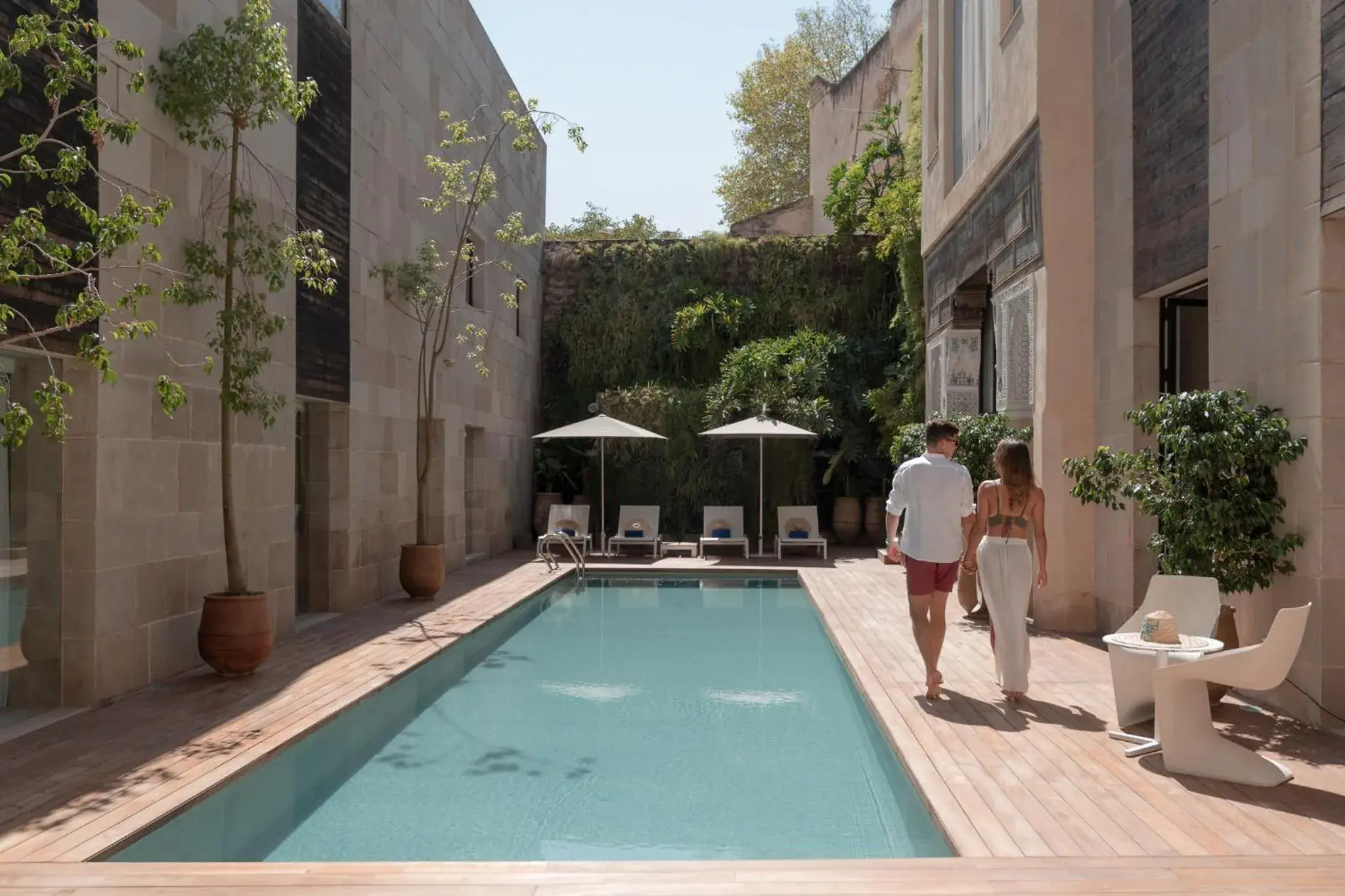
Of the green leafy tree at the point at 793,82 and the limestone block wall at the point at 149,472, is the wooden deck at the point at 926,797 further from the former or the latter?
the green leafy tree at the point at 793,82

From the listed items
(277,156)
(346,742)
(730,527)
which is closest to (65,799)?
(346,742)

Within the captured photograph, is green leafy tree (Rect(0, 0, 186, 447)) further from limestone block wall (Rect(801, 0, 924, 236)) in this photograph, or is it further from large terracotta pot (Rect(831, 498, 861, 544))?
limestone block wall (Rect(801, 0, 924, 236))

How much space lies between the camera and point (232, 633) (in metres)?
5.84

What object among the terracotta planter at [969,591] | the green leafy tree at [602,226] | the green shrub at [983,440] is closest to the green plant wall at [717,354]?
the green shrub at [983,440]

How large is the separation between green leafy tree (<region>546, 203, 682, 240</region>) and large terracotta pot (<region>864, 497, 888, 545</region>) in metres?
15.9

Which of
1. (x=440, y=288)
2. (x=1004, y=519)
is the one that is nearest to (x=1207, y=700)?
(x=1004, y=519)

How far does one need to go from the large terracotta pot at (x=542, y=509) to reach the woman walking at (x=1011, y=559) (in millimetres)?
10088

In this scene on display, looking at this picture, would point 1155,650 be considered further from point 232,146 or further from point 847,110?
point 847,110

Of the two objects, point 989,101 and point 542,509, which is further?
point 542,509

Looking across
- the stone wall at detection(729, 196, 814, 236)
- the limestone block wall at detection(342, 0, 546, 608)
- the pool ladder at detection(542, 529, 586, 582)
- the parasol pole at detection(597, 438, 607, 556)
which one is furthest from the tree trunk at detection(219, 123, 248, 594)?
the stone wall at detection(729, 196, 814, 236)

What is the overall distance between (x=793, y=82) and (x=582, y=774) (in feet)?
97.9

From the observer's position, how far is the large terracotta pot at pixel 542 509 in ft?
49.4

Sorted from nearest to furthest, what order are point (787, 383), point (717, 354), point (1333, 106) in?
point (1333, 106) → point (787, 383) → point (717, 354)

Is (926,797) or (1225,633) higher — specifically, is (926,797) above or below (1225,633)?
below
